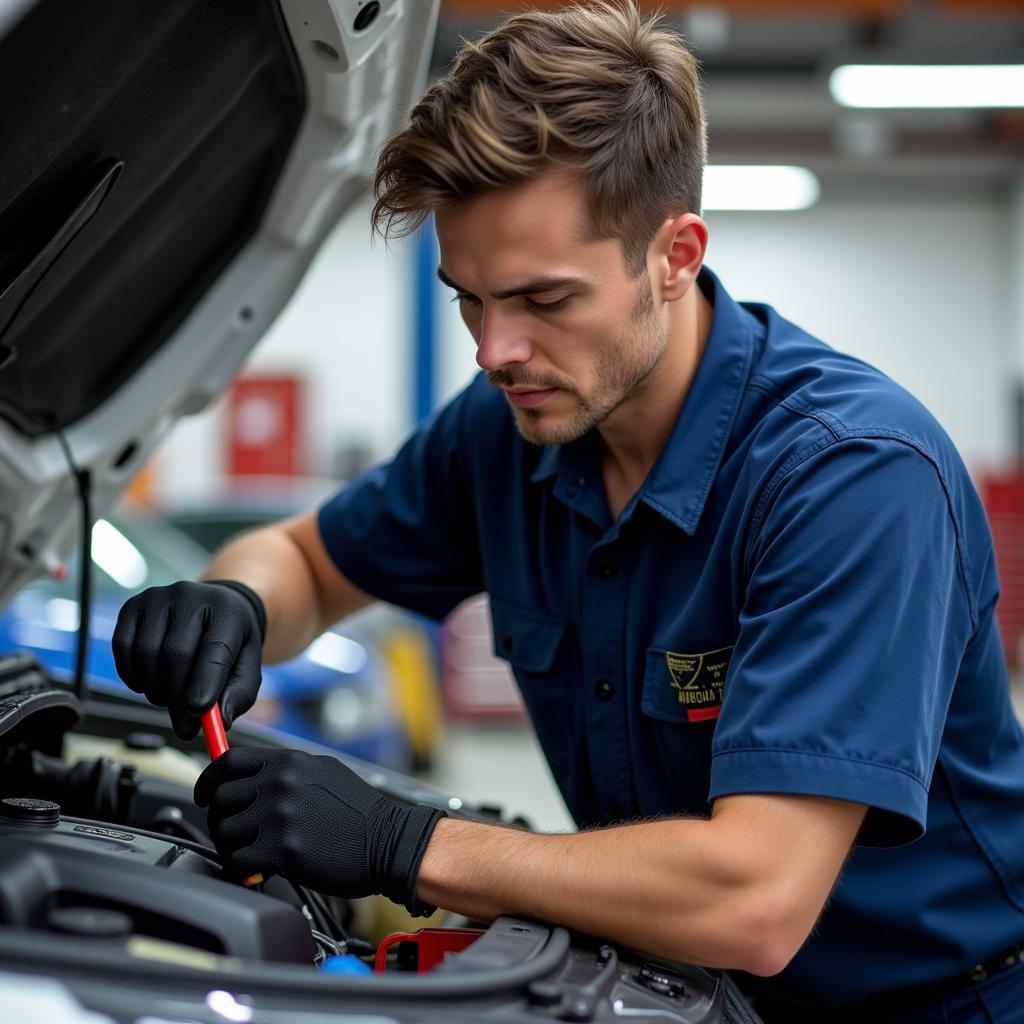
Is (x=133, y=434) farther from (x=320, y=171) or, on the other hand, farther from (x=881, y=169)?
(x=881, y=169)

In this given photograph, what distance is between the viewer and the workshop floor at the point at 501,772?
4.94 metres

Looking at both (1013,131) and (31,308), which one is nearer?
(31,308)

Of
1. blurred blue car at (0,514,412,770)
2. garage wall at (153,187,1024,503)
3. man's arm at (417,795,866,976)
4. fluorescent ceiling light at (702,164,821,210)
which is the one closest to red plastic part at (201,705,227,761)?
man's arm at (417,795,866,976)

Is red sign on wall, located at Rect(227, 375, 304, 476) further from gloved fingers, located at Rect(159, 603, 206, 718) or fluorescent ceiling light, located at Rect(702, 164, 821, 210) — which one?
gloved fingers, located at Rect(159, 603, 206, 718)

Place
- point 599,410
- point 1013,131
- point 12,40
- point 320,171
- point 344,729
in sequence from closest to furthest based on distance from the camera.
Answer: point 12,40 → point 599,410 → point 320,171 → point 344,729 → point 1013,131

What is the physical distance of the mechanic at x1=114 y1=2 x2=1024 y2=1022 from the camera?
1.02m

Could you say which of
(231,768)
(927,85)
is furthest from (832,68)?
(231,768)

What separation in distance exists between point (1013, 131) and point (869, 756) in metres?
9.33

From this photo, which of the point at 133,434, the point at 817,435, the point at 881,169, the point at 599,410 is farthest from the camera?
the point at 881,169

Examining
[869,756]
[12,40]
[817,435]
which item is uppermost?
[12,40]

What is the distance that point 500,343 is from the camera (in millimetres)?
1200

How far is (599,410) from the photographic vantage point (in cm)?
127

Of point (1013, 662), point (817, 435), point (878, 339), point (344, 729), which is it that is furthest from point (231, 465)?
point (817, 435)

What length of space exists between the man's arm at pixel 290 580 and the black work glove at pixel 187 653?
19 cm
